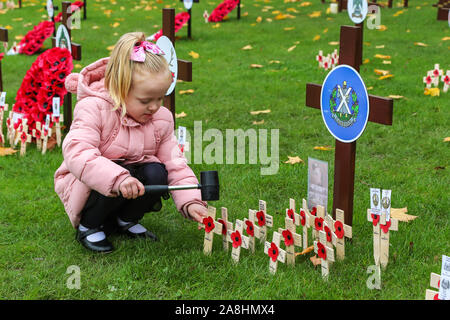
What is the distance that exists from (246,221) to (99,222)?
866 millimetres

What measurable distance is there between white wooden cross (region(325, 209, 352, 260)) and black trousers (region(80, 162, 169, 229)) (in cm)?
97

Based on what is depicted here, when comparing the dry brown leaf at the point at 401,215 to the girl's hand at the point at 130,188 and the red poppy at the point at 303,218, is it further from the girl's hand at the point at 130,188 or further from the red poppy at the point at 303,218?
the girl's hand at the point at 130,188

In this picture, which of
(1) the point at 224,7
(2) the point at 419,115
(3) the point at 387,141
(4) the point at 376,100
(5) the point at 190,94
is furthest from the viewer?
(1) the point at 224,7

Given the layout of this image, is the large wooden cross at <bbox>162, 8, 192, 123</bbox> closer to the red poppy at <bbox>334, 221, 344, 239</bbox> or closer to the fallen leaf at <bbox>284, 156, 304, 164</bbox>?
the fallen leaf at <bbox>284, 156, 304, 164</bbox>

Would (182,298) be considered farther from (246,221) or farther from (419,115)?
(419,115)

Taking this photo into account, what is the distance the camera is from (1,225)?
375 cm

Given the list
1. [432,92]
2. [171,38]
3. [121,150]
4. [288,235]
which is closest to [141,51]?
[121,150]

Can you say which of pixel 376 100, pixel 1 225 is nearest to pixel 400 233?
pixel 376 100

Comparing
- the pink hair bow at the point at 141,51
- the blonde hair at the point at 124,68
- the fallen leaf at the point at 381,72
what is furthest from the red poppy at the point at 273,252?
the fallen leaf at the point at 381,72

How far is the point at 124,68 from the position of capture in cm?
314

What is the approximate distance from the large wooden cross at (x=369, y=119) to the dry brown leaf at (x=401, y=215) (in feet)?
1.61

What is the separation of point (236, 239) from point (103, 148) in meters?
0.90

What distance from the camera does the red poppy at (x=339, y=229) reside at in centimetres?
302

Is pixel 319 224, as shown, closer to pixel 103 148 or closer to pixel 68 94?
pixel 103 148
